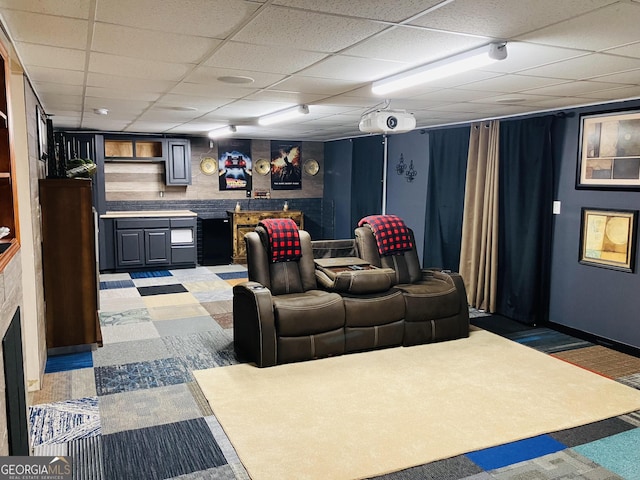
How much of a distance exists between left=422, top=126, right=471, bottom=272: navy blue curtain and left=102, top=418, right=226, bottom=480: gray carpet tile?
14.9 ft

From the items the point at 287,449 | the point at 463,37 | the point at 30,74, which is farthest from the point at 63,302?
the point at 463,37

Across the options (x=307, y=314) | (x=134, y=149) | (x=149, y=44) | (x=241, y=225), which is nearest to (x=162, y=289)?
(x=241, y=225)

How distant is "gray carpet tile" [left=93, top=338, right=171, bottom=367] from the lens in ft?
15.2

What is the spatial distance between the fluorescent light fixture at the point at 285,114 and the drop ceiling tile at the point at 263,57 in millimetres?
1836

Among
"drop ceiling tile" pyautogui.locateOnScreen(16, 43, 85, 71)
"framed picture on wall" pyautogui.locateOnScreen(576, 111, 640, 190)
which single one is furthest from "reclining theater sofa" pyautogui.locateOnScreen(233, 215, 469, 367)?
"drop ceiling tile" pyautogui.locateOnScreen(16, 43, 85, 71)

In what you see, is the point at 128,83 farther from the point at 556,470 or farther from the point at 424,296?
the point at 556,470

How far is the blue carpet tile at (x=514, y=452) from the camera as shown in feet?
9.96

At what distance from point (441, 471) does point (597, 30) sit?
8.02 ft

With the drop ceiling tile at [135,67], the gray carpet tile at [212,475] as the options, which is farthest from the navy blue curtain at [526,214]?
the gray carpet tile at [212,475]

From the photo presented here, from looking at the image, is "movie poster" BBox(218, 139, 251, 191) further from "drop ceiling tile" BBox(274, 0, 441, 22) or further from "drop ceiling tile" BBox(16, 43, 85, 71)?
"drop ceiling tile" BBox(274, 0, 441, 22)

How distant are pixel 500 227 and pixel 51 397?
484 cm

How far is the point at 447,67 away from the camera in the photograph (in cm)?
320

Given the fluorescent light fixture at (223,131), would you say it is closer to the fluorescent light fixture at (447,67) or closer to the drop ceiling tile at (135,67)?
the drop ceiling tile at (135,67)

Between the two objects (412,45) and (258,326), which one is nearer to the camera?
(412,45)
